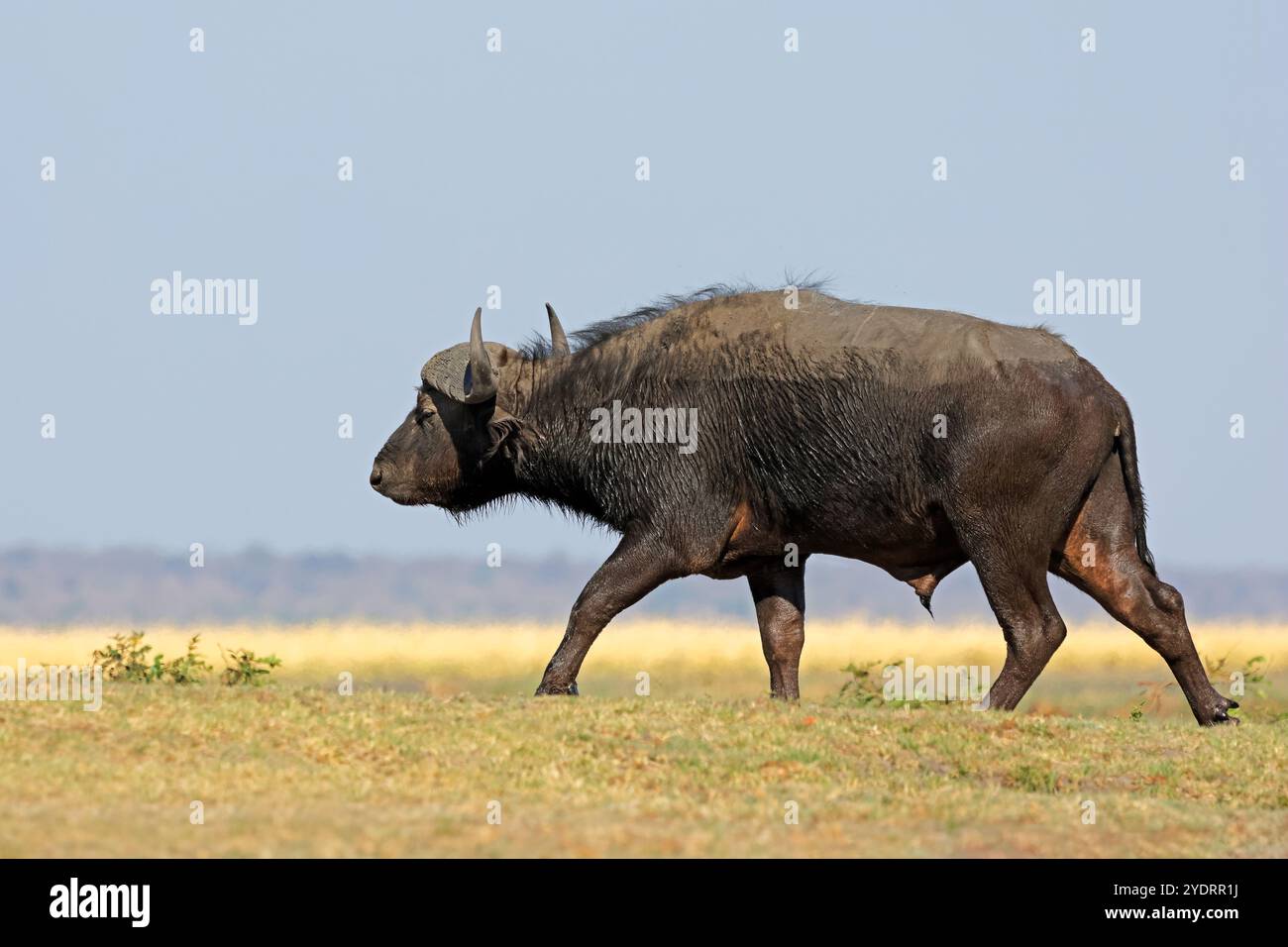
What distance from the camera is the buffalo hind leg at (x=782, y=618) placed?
16.1 metres

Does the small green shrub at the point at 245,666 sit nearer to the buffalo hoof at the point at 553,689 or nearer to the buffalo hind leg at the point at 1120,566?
the buffalo hoof at the point at 553,689

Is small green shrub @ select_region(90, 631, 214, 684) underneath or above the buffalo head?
underneath

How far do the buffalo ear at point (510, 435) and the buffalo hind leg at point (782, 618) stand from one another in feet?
7.07

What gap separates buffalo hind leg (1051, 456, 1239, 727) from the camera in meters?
15.5

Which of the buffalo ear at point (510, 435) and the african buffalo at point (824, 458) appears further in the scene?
the buffalo ear at point (510, 435)

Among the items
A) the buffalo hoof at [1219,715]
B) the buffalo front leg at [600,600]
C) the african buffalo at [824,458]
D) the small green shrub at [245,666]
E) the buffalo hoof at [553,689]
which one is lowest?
the buffalo hoof at [1219,715]

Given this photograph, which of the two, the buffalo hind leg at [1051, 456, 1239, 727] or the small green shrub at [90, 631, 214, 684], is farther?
the small green shrub at [90, 631, 214, 684]

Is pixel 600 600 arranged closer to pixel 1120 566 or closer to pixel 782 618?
pixel 782 618

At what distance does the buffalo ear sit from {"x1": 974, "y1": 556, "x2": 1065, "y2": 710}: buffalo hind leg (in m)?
3.92

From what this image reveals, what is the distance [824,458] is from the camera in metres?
15.1

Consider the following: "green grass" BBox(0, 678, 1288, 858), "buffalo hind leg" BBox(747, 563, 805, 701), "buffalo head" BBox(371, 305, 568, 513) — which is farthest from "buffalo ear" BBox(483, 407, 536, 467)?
"green grass" BBox(0, 678, 1288, 858)

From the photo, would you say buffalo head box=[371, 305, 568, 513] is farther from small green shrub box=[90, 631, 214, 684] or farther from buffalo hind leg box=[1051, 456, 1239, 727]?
buffalo hind leg box=[1051, 456, 1239, 727]

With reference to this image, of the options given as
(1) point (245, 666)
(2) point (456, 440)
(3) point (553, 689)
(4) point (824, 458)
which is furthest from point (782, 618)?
(1) point (245, 666)

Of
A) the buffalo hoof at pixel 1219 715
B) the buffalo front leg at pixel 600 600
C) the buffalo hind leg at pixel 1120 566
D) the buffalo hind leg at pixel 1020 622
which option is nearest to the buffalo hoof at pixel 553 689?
the buffalo front leg at pixel 600 600
